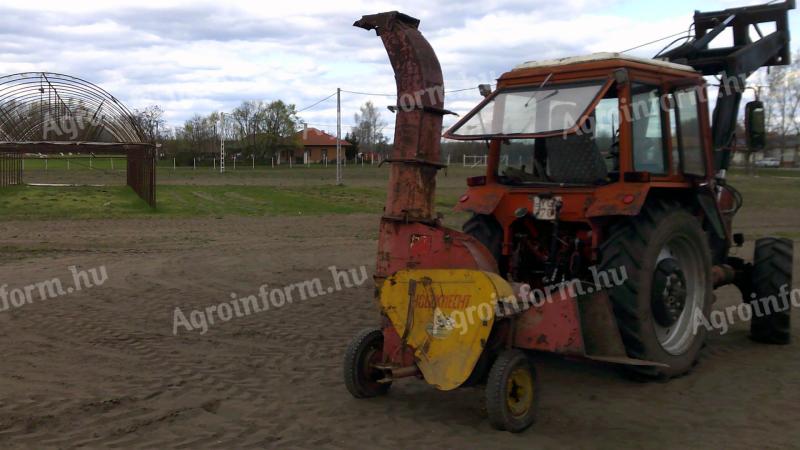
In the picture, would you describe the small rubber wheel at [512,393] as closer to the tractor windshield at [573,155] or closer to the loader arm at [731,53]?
the tractor windshield at [573,155]

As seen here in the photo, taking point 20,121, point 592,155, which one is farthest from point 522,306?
point 20,121

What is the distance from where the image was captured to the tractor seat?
6491 mm

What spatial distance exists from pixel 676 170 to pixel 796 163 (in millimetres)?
73653

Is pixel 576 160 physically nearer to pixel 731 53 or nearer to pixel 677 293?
pixel 677 293

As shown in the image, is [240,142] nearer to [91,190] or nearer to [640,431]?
[91,190]

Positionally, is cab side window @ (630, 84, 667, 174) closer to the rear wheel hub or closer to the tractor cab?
the tractor cab

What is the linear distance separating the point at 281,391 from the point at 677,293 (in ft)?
11.1

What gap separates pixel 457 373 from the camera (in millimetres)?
A: 4977

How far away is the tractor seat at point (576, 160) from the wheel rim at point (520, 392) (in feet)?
6.70

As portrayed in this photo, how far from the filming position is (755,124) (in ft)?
22.9

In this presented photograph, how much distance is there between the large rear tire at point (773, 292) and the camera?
24.7ft

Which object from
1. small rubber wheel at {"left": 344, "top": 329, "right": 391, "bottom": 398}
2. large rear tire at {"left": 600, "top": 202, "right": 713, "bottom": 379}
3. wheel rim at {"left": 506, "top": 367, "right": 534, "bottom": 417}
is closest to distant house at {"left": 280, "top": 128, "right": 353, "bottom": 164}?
large rear tire at {"left": 600, "top": 202, "right": 713, "bottom": 379}

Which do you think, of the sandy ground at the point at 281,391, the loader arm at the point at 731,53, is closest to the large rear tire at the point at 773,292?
the sandy ground at the point at 281,391

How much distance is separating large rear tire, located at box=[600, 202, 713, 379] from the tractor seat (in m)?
0.62
